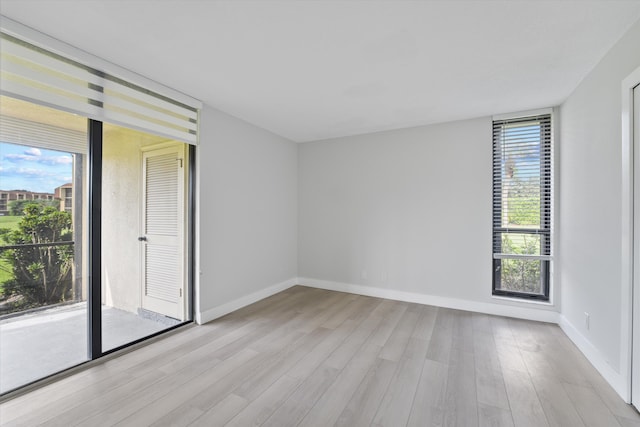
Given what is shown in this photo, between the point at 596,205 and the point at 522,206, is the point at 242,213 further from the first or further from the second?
the point at 596,205

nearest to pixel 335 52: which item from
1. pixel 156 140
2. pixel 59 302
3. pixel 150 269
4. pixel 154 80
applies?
pixel 154 80

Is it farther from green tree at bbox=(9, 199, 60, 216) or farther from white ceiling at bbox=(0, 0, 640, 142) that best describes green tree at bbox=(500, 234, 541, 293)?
green tree at bbox=(9, 199, 60, 216)

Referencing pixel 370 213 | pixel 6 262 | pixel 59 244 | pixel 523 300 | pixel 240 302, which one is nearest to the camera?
pixel 6 262

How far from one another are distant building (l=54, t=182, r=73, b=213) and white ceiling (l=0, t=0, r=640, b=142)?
3.71ft

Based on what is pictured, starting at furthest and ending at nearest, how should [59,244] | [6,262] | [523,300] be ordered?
[523,300], [59,244], [6,262]

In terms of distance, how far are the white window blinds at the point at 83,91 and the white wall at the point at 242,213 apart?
1.43ft

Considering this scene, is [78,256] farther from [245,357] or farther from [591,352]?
[591,352]

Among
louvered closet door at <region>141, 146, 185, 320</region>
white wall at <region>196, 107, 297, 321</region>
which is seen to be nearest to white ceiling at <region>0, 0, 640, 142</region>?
white wall at <region>196, 107, 297, 321</region>

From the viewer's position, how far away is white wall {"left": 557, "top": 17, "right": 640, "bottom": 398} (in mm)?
2033

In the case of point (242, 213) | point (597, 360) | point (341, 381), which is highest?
point (242, 213)

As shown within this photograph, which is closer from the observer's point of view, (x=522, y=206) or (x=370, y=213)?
(x=522, y=206)

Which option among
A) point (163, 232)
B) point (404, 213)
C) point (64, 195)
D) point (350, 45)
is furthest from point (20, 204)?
point (404, 213)

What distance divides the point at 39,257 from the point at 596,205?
4.66m

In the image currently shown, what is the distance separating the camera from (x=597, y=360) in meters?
2.26
